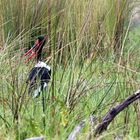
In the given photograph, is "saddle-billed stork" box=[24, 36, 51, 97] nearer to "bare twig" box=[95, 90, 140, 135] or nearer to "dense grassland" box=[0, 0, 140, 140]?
"dense grassland" box=[0, 0, 140, 140]

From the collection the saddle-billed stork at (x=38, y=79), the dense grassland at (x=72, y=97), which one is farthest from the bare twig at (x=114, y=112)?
the saddle-billed stork at (x=38, y=79)

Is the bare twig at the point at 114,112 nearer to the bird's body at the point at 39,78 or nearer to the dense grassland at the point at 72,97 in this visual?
the dense grassland at the point at 72,97

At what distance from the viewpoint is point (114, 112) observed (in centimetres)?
305

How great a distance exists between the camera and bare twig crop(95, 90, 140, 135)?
3039 millimetres

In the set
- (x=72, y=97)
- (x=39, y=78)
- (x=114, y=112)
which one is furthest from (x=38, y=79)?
(x=114, y=112)

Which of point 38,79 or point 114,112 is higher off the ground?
point 114,112

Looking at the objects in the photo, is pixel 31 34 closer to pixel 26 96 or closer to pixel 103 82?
pixel 103 82

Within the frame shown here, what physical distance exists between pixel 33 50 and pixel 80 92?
4.81 feet

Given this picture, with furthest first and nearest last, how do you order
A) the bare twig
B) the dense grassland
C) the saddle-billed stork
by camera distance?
the saddle-billed stork
the dense grassland
the bare twig

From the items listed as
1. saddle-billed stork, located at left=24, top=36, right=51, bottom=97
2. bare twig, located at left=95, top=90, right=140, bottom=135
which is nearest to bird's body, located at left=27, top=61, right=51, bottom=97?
saddle-billed stork, located at left=24, top=36, right=51, bottom=97

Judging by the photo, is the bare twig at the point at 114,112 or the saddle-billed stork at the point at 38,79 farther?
the saddle-billed stork at the point at 38,79

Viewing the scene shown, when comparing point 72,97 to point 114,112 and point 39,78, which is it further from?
point 114,112

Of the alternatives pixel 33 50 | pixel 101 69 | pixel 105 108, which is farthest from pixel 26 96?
pixel 33 50

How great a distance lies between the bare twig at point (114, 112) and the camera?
9.97 feet
